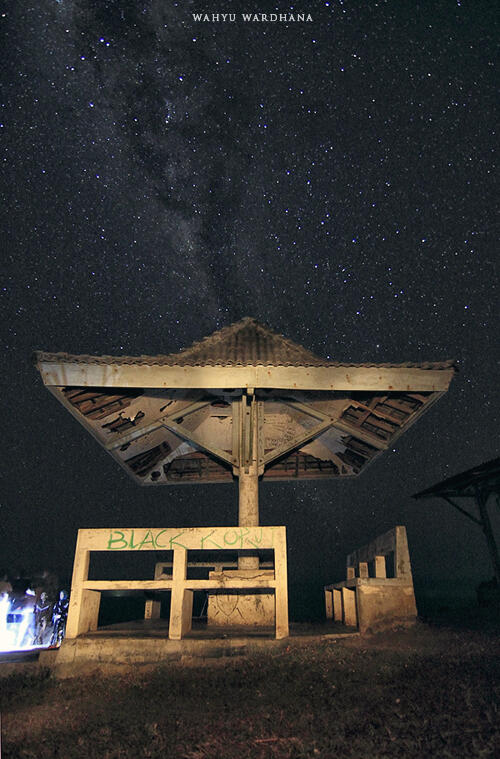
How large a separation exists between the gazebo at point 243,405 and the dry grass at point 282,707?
454cm

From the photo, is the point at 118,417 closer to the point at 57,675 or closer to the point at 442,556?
the point at 57,675

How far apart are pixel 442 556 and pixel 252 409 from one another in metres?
68.4

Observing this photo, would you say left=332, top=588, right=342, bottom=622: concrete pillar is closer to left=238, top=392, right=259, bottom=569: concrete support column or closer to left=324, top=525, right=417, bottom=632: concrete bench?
left=324, top=525, right=417, bottom=632: concrete bench

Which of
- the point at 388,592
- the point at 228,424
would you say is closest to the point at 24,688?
the point at 388,592

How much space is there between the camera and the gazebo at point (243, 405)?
936 centimetres

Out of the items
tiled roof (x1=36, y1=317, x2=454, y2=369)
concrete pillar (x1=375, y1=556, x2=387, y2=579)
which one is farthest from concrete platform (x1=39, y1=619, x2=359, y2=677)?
tiled roof (x1=36, y1=317, x2=454, y2=369)

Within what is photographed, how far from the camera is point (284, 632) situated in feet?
22.5

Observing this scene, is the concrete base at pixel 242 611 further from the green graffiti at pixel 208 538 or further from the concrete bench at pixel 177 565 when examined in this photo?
the green graffiti at pixel 208 538

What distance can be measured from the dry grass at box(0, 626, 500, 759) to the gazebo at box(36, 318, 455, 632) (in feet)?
14.9

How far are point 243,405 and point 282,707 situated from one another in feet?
22.2

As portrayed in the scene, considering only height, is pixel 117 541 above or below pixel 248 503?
below

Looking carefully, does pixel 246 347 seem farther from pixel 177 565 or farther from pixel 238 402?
pixel 177 565

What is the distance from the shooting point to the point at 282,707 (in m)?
4.58

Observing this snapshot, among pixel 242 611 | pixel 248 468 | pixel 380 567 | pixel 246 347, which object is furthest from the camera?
pixel 246 347
